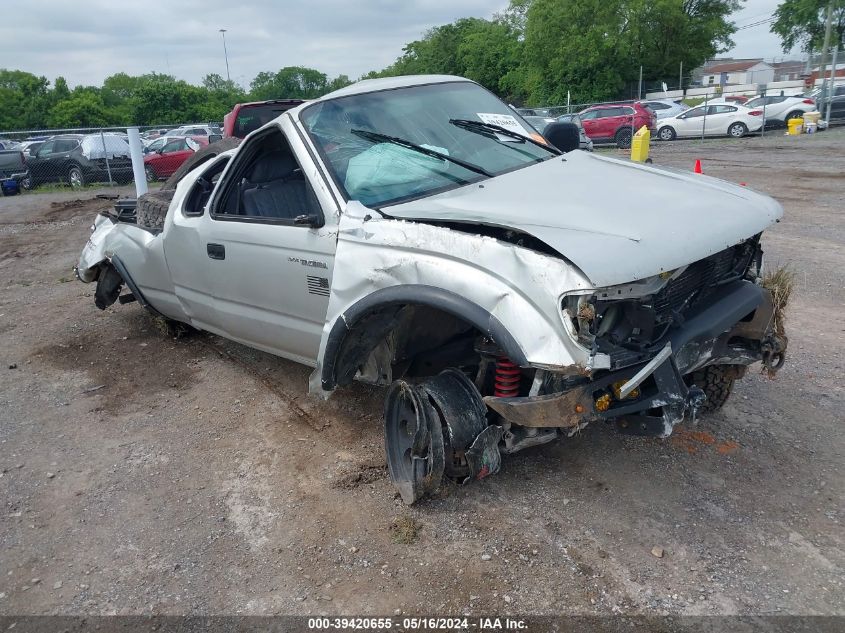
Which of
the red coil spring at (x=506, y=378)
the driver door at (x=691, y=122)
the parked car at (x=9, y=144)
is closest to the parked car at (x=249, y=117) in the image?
the red coil spring at (x=506, y=378)

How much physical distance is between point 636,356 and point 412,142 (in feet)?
6.09

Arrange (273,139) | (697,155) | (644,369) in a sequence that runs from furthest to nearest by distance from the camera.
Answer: (697,155) → (273,139) → (644,369)

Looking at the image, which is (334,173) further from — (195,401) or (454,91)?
(195,401)

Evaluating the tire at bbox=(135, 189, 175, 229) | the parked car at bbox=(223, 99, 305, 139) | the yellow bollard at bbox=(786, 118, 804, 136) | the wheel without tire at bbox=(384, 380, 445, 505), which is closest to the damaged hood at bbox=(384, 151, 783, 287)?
the wheel without tire at bbox=(384, 380, 445, 505)

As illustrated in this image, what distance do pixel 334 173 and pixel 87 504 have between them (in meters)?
2.19

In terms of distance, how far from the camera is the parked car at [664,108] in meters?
26.6

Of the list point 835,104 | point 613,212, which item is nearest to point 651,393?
point 613,212

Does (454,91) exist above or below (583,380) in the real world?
above

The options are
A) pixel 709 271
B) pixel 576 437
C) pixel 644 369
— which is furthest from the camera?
pixel 576 437

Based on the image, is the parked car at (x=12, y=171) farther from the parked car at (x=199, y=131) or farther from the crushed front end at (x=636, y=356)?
the crushed front end at (x=636, y=356)

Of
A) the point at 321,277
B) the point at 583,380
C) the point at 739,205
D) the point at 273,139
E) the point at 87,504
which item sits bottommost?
the point at 87,504

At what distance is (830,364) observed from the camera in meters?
4.79

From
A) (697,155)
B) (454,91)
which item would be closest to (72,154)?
(697,155)

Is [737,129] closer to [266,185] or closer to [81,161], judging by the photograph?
[81,161]
